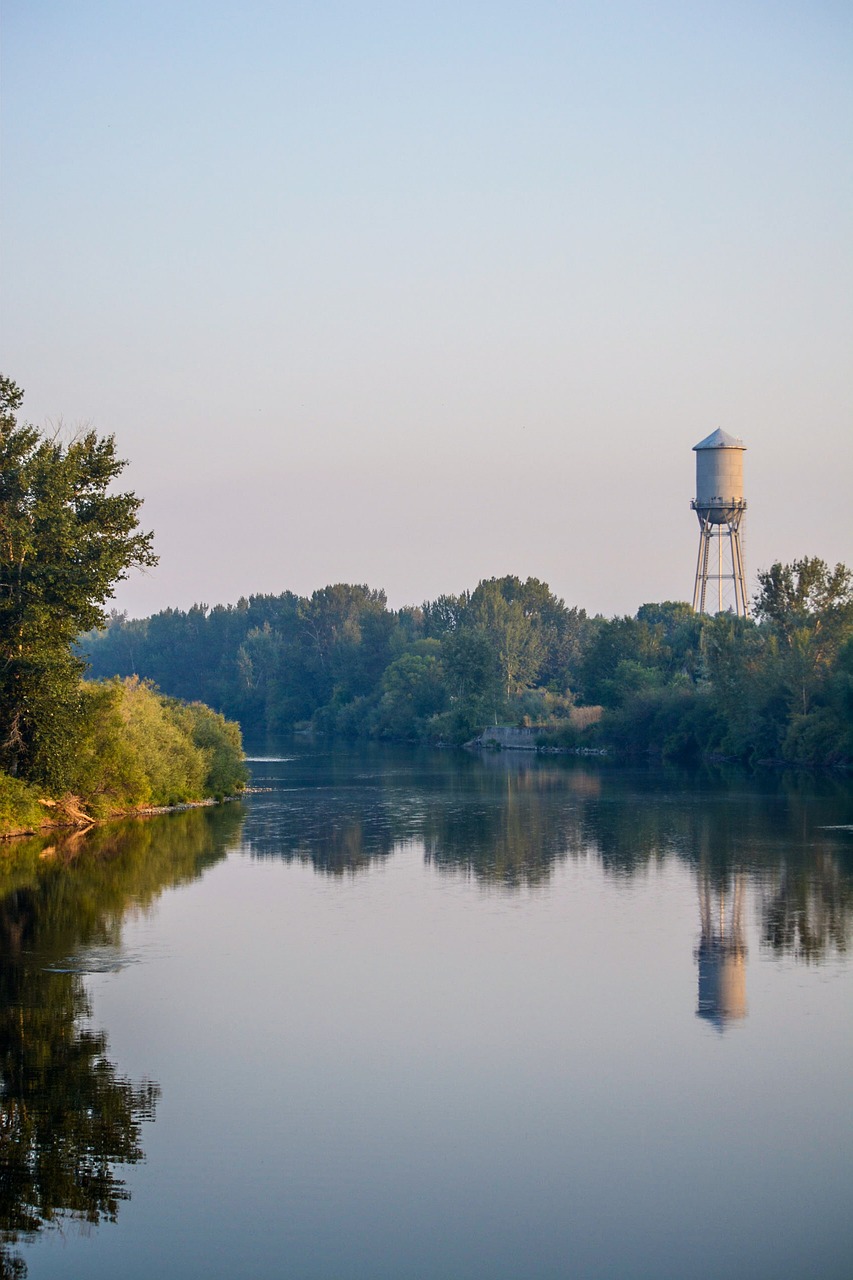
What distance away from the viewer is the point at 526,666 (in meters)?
111

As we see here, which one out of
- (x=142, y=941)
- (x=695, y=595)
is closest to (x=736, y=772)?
(x=695, y=595)

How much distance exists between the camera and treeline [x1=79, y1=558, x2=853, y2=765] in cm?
6881

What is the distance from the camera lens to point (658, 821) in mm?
40500

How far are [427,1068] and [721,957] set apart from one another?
7.33 meters

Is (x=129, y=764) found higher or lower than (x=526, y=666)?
lower

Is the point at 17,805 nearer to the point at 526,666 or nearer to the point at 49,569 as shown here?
the point at 49,569

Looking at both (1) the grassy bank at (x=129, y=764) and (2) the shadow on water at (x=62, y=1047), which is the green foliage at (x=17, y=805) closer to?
(1) the grassy bank at (x=129, y=764)

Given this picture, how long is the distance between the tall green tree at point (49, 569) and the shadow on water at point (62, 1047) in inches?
128

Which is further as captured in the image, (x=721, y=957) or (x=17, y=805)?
(x=17, y=805)

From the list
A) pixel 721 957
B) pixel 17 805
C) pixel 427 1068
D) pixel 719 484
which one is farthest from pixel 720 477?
pixel 427 1068

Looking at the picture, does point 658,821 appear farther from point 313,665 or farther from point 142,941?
point 313,665

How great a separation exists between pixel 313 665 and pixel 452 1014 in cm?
10774

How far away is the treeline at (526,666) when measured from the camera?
226 ft

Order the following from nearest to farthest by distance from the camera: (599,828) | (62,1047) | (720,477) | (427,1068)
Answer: (427,1068)
(62,1047)
(599,828)
(720,477)
